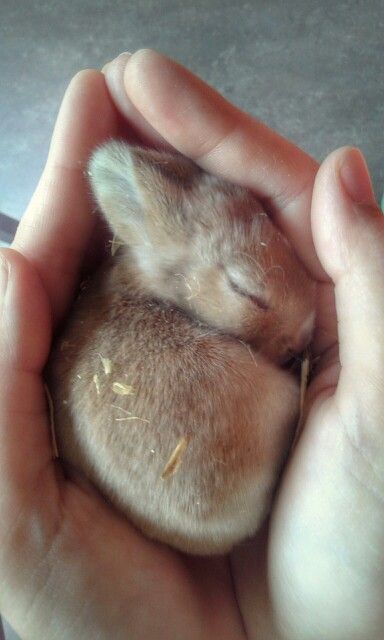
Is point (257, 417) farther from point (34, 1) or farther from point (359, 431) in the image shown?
point (34, 1)

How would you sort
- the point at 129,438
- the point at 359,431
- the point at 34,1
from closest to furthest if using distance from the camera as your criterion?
the point at 359,431
the point at 129,438
the point at 34,1

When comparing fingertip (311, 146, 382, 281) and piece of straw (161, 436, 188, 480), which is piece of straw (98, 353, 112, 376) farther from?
fingertip (311, 146, 382, 281)

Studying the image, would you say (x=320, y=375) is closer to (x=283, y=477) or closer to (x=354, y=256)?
(x=283, y=477)

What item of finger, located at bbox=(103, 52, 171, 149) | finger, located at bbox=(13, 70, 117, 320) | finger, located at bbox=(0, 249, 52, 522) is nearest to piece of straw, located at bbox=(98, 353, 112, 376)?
finger, located at bbox=(0, 249, 52, 522)

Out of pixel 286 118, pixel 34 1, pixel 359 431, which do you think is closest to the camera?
pixel 359 431

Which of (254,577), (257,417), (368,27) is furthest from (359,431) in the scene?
(368,27)

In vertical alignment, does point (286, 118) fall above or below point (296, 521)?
above
